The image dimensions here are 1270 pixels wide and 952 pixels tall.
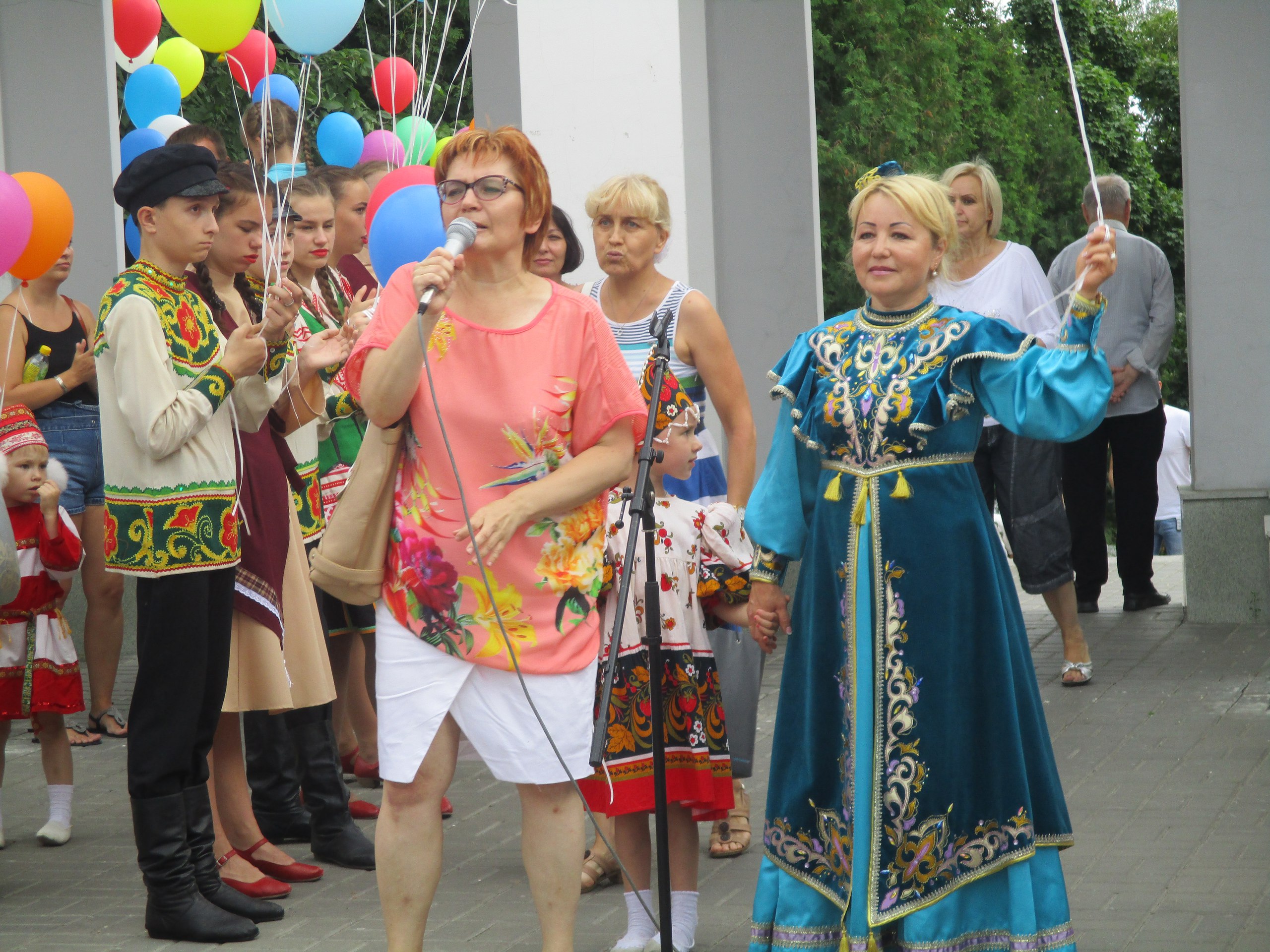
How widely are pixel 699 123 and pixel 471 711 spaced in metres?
5.23

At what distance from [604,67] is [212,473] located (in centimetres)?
422

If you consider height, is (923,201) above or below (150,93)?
below

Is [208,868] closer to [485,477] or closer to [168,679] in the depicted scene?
[168,679]

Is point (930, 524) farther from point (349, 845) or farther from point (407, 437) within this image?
point (349, 845)

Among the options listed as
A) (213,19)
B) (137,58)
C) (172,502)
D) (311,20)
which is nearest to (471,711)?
(172,502)

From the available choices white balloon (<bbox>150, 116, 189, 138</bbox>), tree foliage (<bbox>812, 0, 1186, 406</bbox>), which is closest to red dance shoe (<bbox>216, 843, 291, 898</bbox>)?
white balloon (<bbox>150, 116, 189, 138</bbox>)

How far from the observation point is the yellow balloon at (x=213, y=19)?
5449 millimetres

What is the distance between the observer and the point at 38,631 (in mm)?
5547

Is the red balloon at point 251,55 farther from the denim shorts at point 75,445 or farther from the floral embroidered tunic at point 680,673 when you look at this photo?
the floral embroidered tunic at point 680,673

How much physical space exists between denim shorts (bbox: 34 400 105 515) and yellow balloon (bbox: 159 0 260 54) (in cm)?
207

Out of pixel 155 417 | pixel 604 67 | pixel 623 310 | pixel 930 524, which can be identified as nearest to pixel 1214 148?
pixel 604 67

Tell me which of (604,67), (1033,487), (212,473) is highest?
(604,67)

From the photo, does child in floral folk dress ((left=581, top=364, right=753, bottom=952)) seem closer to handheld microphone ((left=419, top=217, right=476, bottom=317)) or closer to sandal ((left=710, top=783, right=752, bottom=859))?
sandal ((left=710, top=783, right=752, bottom=859))

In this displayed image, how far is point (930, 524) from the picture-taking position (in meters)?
3.68
